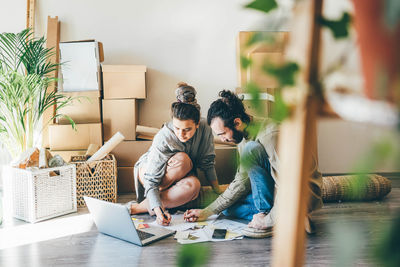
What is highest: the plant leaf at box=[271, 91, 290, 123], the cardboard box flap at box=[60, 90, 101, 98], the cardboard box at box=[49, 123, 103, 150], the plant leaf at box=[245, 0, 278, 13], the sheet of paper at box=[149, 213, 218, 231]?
the plant leaf at box=[245, 0, 278, 13]

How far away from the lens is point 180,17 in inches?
147

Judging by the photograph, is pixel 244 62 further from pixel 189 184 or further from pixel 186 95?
pixel 186 95

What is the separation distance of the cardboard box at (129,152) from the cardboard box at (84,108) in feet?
1.14

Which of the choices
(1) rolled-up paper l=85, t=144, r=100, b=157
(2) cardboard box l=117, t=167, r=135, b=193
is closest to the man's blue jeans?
(2) cardboard box l=117, t=167, r=135, b=193

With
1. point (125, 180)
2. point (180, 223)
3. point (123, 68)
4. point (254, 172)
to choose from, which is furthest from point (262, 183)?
point (123, 68)

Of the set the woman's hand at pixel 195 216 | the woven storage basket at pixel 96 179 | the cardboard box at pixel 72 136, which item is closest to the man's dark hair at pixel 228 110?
the woman's hand at pixel 195 216

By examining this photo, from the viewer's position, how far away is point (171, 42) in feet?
12.2

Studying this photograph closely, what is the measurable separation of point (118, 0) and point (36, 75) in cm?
135

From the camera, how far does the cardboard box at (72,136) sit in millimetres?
3242

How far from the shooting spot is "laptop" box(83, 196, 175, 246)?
2014mm

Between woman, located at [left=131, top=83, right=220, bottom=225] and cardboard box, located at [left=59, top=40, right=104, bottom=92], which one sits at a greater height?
cardboard box, located at [left=59, top=40, right=104, bottom=92]

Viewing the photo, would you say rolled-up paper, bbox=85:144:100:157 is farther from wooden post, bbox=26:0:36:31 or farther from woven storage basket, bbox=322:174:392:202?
woven storage basket, bbox=322:174:392:202

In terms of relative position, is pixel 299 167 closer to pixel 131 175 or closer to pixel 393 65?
pixel 393 65

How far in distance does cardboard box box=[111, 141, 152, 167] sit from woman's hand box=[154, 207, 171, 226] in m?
0.98
